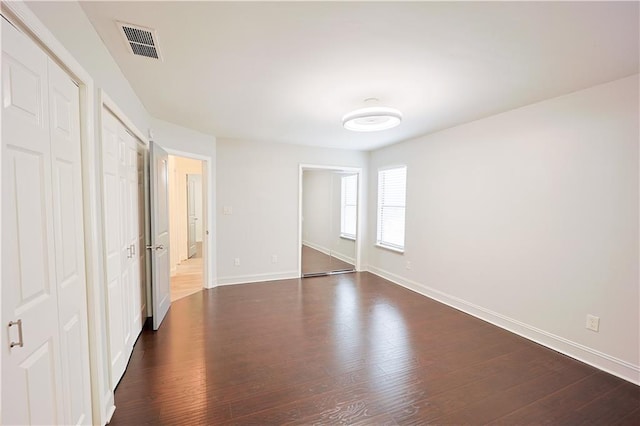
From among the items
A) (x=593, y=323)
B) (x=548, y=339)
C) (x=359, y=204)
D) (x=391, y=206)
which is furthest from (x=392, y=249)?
(x=593, y=323)

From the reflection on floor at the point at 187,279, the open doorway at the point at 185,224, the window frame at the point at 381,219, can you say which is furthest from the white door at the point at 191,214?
the window frame at the point at 381,219

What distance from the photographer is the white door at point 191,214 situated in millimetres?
6750

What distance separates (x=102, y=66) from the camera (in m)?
1.76

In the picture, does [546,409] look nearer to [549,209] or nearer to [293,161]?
[549,209]

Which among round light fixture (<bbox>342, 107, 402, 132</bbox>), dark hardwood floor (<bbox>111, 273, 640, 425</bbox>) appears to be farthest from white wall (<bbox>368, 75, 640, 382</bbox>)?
round light fixture (<bbox>342, 107, 402, 132</bbox>)

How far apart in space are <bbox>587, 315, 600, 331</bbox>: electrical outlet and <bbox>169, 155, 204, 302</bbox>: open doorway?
186 inches

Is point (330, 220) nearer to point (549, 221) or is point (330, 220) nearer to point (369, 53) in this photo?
point (549, 221)

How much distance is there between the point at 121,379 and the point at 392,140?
14.5ft

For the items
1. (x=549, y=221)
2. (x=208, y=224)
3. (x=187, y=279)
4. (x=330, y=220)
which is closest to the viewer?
(x=549, y=221)

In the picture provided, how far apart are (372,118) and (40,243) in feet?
8.52

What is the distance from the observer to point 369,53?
1.85 metres

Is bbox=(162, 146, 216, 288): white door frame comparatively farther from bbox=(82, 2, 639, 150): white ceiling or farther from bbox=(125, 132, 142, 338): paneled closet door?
bbox=(125, 132, 142, 338): paneled closet door

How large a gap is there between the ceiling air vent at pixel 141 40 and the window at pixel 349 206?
13.6 ft

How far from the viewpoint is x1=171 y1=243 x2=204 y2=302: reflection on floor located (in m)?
4.18
